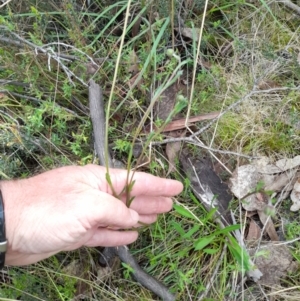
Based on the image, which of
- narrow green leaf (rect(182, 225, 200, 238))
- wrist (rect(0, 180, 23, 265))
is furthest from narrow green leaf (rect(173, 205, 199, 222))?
wrist (rect(0, 180, 23, 265))

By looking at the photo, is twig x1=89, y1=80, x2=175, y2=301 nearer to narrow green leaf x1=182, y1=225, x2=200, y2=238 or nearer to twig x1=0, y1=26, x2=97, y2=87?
twig x1=0, y1=26, x2=97, y2=87

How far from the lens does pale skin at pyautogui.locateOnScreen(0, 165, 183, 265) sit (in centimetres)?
159

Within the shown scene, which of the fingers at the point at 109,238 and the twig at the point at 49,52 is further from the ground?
the twig at the point at 49,52

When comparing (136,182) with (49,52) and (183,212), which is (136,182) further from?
(49,52)

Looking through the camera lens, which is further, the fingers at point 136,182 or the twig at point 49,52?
the twig at point 49,52

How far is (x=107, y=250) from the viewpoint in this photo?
6.63ft

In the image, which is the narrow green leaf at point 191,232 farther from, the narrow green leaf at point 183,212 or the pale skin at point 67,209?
the pale skin at point 67,209

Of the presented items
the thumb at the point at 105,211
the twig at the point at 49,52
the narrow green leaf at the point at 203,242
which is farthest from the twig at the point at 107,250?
the thumb at the point at 105,211

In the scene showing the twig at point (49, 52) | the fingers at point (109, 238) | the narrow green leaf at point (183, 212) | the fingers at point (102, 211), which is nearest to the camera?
the fingers at point (102, 211)

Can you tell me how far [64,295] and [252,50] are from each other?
1.42 meters

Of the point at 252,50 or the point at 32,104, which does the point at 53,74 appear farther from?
A: the point at 252,50

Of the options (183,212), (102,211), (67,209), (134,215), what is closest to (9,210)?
(67,209)

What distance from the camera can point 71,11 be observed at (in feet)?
6.98

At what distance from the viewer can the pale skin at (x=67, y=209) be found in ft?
5.21
